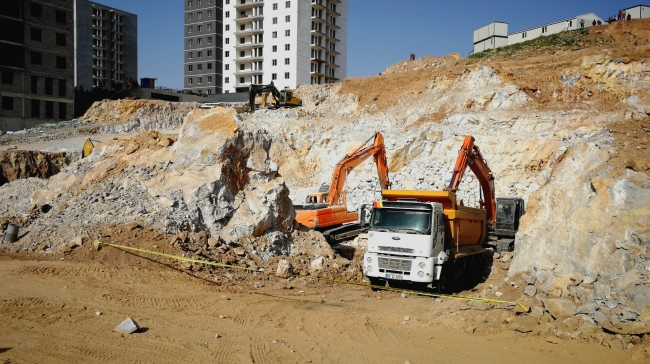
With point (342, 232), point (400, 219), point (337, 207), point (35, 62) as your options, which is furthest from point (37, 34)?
point (400, 219)

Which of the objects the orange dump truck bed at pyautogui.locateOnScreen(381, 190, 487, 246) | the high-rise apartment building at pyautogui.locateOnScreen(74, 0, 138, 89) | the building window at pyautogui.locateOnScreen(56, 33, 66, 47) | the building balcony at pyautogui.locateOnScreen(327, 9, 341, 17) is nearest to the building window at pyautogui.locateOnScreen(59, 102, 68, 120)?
the building window at pyautogui.locateOnScreen(56, 33, 66, 47)

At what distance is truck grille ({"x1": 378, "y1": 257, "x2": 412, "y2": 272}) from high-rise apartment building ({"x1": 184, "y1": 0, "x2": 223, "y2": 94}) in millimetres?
60769

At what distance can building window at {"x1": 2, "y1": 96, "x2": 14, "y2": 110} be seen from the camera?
4312cm

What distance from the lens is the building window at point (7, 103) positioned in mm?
43125

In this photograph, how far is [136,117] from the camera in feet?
139

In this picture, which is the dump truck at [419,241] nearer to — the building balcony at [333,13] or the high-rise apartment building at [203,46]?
the building balcony at [333,13]

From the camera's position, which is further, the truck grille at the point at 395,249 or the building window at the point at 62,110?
the building window at the point at 62,110

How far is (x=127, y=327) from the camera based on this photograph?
830cm

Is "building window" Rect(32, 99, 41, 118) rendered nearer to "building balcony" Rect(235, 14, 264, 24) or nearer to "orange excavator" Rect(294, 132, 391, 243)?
"building balcony" Rect(235, 14, 264, 24)

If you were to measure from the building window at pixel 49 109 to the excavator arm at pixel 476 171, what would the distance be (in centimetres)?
4118

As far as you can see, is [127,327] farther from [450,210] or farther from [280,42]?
[280,42]

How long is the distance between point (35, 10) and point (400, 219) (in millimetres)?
44976

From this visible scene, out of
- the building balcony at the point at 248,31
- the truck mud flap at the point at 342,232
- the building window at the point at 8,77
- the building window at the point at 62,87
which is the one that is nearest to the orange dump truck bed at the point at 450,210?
the truck mud flap at the point at 342,232

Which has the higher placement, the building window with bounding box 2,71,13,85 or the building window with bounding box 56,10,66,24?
the building window with bounding box 56,10,66,24
